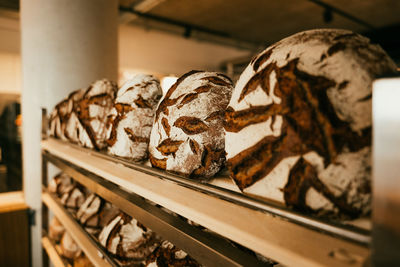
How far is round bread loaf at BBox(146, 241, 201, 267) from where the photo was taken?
0.88 m

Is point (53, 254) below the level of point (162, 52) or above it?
below

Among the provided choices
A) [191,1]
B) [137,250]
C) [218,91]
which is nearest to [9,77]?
[191,1]

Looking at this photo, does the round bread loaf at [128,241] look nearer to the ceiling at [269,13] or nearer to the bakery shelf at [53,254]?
the bakery shelf at [53,254]

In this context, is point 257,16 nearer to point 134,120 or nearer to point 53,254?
point 134,120

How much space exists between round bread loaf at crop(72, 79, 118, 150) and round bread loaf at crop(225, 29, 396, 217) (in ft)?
2.82

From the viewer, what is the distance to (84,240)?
1.25 m

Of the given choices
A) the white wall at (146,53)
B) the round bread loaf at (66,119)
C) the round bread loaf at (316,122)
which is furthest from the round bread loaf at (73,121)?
the white wall at (146,53)

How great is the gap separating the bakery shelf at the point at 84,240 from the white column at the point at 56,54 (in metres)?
0.86

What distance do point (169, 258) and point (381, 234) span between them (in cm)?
74

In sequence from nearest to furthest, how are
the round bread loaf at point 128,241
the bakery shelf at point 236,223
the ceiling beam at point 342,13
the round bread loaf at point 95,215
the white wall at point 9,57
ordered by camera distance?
the bakery shelf at point 236,223 → the round bread loaf at point 128,241 → the round bread loaf at point 95,215 → the white wall at point 9,57 → the ceiling beam at point 342,13

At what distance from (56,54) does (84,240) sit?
157 cm

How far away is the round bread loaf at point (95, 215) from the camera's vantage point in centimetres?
136

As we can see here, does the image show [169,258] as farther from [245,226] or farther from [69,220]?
[69,220]

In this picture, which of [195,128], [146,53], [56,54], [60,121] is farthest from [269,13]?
[195,128]
